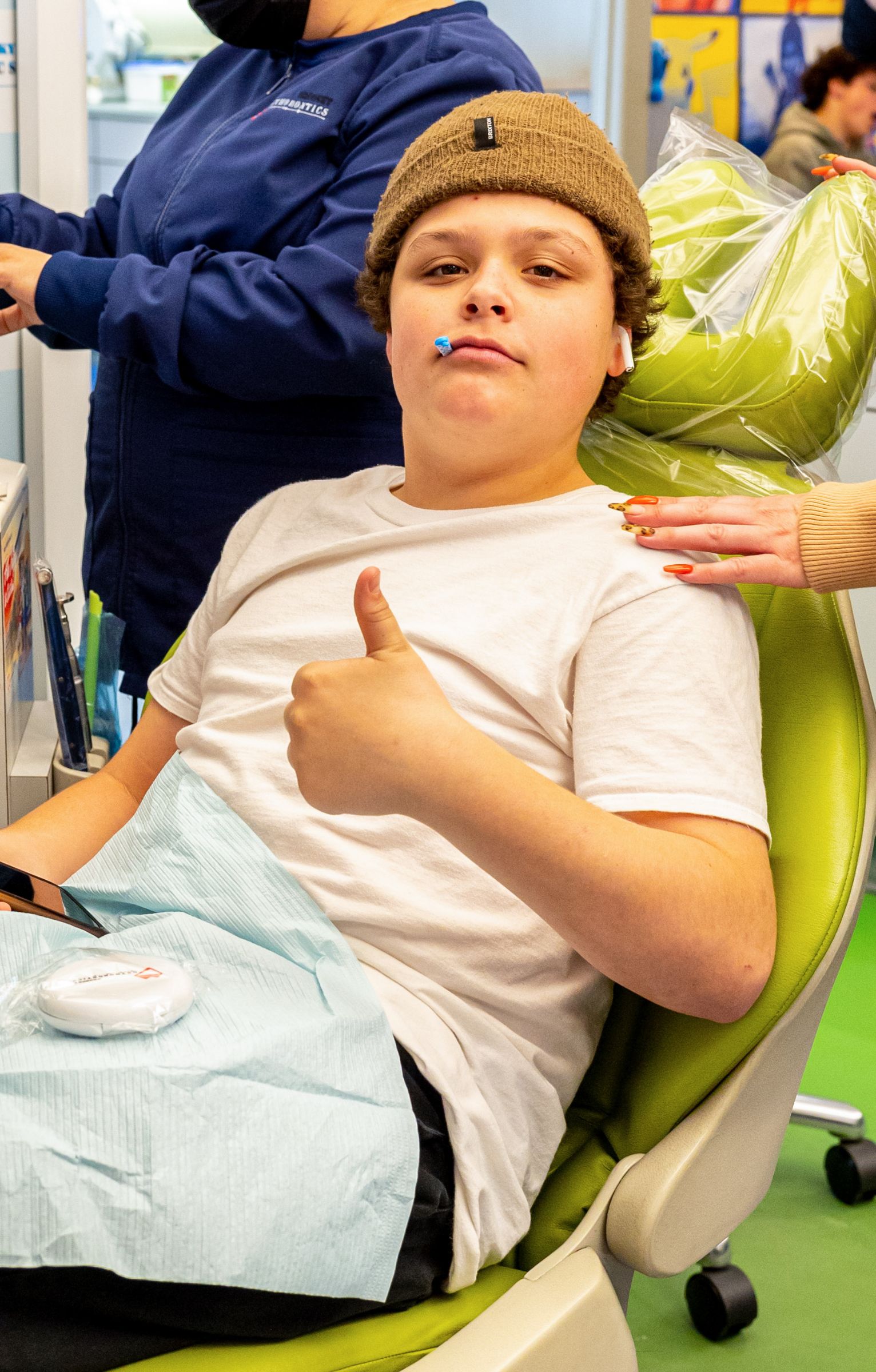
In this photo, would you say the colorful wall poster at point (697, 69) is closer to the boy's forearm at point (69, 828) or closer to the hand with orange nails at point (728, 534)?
the hand with orange nails at point (728, 534)

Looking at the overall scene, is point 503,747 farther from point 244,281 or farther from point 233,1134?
point 244,281

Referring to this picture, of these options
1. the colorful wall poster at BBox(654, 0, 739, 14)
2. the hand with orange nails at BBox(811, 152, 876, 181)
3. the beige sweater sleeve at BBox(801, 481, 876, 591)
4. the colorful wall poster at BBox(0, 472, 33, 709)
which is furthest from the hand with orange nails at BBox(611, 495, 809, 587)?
the colorful wall poster at BBox(654, 0, 739, 14)

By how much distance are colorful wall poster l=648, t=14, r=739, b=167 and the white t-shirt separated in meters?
2.00

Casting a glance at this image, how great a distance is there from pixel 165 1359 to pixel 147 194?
1.22 metres

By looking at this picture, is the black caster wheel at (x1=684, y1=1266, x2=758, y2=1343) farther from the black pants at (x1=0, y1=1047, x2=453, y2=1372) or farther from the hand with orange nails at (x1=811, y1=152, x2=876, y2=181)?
the hand with orange nails at (x1=811, y1=152, x2=876, y2=181)

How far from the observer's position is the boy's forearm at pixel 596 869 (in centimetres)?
77

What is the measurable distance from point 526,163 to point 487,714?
1.39 ft

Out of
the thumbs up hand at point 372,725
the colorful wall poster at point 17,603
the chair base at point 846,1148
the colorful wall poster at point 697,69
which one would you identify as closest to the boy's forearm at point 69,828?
the colorful wall poster at point 17,603

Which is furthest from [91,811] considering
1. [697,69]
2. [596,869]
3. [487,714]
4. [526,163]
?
[697,69]

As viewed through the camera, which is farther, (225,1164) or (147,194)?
(147,194)

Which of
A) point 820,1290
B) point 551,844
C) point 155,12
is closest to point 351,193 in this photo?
point 551,844

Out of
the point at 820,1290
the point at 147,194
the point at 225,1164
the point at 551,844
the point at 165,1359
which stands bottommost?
the point at 820,1290

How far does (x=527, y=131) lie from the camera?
99cm

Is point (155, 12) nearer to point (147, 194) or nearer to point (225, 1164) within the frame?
point (147, 194)
